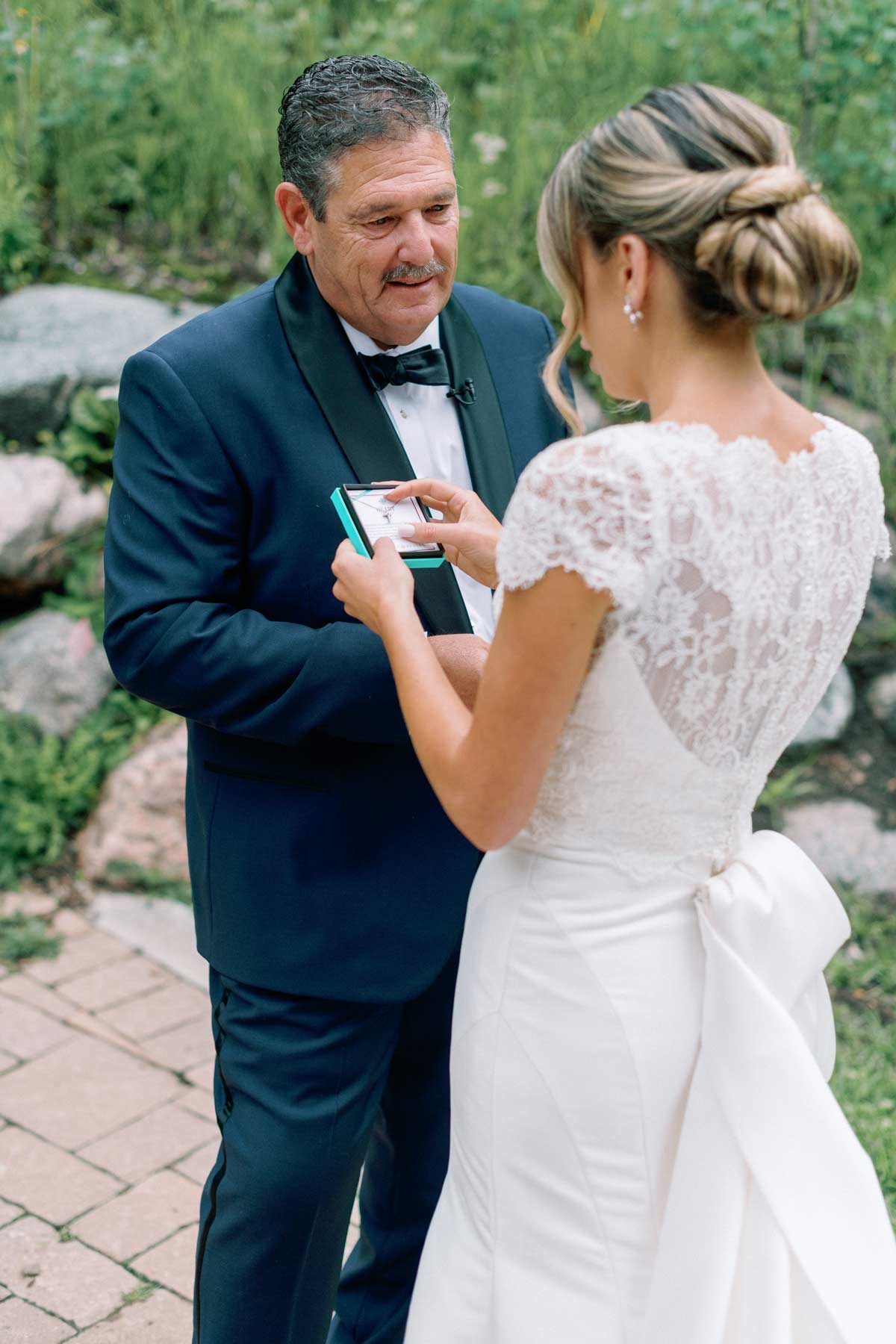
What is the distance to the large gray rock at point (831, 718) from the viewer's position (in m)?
4.52

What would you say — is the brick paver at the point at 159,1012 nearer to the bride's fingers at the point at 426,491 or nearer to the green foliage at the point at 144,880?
the green foliage at the point at 144,880

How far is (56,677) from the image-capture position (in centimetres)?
465

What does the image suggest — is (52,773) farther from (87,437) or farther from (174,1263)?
(174,1263)

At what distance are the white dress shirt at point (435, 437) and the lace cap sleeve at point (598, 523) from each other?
2.59ft

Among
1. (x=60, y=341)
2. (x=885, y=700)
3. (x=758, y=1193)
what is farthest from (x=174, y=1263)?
(x=60, y=341)

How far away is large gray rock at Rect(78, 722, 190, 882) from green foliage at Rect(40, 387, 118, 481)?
109 centimetres

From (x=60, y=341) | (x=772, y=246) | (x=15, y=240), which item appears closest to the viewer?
(x=772, y=246)

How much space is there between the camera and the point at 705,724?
5.22 ft

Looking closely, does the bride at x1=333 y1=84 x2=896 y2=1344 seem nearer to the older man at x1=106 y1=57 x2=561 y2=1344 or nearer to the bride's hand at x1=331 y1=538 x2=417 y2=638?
the bride's hand at x1=331 y1=538 x2=417 y2=638

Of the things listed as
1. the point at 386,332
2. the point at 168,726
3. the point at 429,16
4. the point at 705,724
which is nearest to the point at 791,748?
the point at 168,726

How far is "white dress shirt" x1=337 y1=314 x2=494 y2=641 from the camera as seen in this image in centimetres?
227

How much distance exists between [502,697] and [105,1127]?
2.26 meters

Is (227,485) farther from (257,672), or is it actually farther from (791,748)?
(791,748)

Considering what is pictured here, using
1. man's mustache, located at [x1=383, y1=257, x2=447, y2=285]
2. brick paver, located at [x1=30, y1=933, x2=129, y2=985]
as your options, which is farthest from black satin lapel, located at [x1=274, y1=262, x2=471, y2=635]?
brick paver, located at [x1=30, y1=933, x2=129, y2=985]
